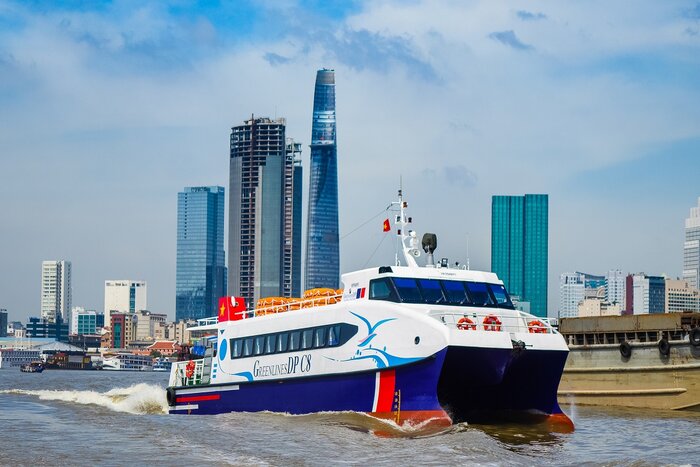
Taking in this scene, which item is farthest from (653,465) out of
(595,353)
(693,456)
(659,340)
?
(595,353)

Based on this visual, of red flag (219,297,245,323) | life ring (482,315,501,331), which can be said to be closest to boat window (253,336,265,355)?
red flag (219,297,245,323)

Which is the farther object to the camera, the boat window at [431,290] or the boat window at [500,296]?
the boat window at [500,296]

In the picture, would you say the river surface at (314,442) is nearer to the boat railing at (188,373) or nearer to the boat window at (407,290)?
the boat window at (407,290)

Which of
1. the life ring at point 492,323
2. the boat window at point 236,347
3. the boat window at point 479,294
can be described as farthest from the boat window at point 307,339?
the life ring at point 492,323

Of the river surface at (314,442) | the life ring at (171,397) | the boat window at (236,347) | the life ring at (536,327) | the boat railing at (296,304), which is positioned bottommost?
the life ring at (171,397)

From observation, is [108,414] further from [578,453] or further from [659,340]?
[659,340]

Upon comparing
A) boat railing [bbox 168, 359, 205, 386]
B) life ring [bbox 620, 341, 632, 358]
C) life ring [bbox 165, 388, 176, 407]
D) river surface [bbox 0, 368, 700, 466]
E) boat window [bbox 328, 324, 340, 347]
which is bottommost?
life ring [bbox 165, 388, 176, 407]

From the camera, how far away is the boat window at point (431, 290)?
30.3m

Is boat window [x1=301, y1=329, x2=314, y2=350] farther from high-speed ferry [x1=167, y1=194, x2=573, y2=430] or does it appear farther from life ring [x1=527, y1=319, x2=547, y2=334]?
life ring [x1=527, y1=319, x2=547, y2=334]

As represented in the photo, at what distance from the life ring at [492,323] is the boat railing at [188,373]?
12114 millimetres

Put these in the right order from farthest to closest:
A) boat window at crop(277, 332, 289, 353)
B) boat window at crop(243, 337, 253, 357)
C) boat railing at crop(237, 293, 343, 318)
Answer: boat window at crop(243, 337, 253, 357) < boat railing at crop(237, 293, 343, 318) < boat window at crop(277, 332, 289, 353)

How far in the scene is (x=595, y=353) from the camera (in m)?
44.9

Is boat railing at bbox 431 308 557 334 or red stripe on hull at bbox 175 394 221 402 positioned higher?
boat railing at bbox 431 308 557 334

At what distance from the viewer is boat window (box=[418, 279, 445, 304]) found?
99.4ft
